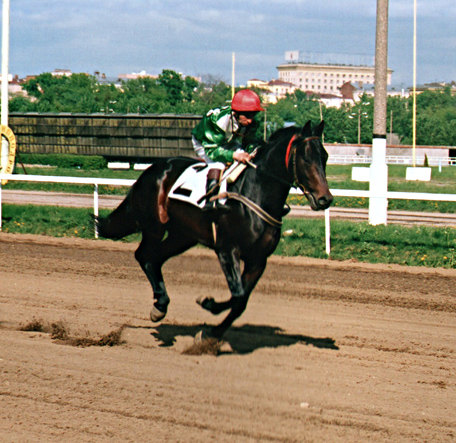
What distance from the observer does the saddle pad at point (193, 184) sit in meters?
5.89

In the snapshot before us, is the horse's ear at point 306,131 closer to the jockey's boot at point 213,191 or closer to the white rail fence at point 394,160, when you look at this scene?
the jockey's boot at point 213,191

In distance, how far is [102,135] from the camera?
2962 centimetres

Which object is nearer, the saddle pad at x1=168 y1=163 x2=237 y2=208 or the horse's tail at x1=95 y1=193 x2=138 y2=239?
the saddle pad at x1=168 y1=163 x2=237 y2=208

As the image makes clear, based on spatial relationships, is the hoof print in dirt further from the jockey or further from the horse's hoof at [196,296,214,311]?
the jockey

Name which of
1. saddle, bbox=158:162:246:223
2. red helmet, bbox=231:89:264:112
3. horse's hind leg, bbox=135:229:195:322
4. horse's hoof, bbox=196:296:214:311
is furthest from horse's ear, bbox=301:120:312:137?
horse's hind leg, bbox=135:229:195:322

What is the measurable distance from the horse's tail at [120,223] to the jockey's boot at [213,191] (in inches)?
45.5

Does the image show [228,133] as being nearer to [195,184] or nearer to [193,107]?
[195,184]

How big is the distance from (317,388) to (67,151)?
26.4 metres

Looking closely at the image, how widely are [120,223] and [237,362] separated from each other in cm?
202

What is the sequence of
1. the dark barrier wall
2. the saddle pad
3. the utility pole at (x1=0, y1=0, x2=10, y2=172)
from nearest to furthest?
the saddle pad
the utility pole at (x1=0, y1=0, x2=10, y2=172)
the dark barrier wall

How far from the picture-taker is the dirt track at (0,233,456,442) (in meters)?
4.21

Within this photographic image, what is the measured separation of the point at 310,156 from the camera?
527 centimetres

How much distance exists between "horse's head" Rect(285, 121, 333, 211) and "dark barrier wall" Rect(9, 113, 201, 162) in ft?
73.3

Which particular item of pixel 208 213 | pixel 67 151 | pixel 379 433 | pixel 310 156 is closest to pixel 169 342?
pixel 208 213
